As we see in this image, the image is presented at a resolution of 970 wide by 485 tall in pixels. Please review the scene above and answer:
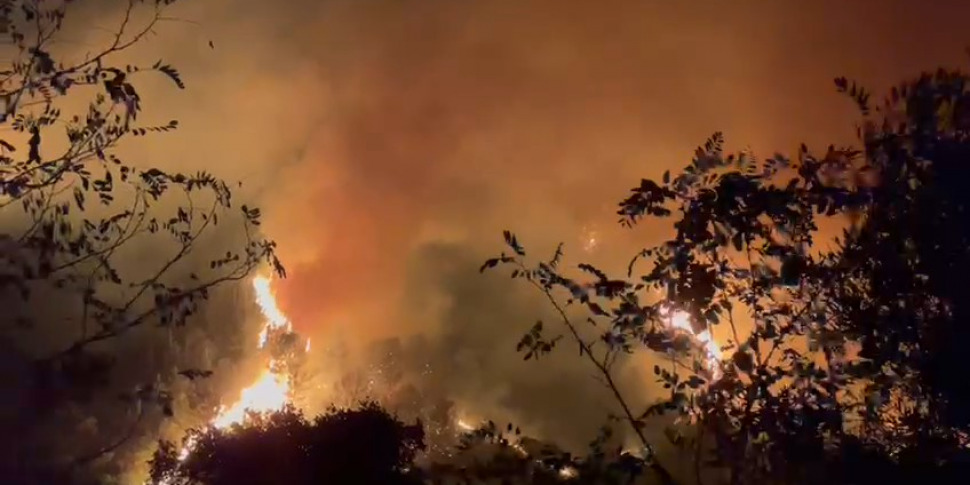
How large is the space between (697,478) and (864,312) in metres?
2.74

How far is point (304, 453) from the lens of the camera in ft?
89.8

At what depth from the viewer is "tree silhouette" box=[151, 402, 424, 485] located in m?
27.0

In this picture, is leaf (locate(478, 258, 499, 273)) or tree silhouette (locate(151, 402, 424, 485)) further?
tree silhouette (locate(151, 402, 424, 485))

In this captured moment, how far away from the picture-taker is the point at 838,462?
26.5 ft

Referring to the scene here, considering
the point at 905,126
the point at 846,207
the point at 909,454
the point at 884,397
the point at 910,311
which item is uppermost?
the point at 905,126

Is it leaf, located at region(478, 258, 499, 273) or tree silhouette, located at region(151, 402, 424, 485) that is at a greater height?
tree silhouette, located at region(151, 402, 424, 485)

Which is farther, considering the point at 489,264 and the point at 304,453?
the point at 304,453

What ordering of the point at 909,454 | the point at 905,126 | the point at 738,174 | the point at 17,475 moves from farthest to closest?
the point at 17,475 → the point at 905,126 → the point at 738,174 → the point at 909,454

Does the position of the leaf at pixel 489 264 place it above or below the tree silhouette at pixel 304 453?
below

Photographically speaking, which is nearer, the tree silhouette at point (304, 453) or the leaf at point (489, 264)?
the leaf at point (489, 264)

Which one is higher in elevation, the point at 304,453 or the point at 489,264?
the point at 304,453

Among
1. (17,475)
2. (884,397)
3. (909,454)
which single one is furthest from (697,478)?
(17,475)

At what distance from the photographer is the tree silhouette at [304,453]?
88.7 feet

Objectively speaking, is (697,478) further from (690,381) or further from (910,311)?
(910,311)
